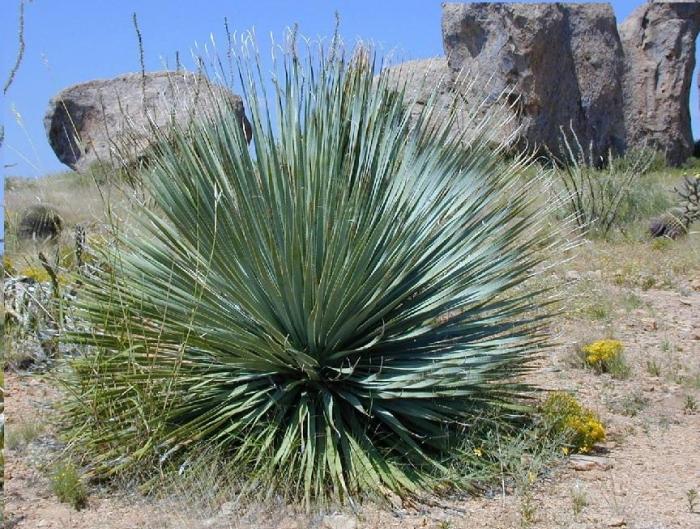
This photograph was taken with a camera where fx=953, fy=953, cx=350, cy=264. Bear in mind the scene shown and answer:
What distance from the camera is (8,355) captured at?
594 cm

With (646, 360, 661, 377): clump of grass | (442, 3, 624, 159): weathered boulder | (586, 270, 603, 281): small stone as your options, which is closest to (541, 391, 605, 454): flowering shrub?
(646, 360, 661, 377): clump of grass

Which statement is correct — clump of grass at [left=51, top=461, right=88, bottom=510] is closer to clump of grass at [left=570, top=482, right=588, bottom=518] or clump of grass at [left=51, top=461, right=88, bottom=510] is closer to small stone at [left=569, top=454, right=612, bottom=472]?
clump of grass at [left=570, top=482, right=588, bottom=518]

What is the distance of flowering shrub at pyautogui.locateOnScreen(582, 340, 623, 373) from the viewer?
612cm

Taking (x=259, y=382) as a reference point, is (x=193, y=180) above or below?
above

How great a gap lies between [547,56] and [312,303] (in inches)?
524

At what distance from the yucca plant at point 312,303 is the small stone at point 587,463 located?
14.1 inches

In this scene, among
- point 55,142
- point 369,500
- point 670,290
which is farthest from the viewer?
point 55,142

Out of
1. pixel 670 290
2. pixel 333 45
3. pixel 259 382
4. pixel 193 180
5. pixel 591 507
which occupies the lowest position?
pixel 670 290

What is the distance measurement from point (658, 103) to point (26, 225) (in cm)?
1234

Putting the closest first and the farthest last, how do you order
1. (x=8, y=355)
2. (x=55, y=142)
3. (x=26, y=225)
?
(x=8, y=355)
(x=26, y=225)
(x=55, y=142)

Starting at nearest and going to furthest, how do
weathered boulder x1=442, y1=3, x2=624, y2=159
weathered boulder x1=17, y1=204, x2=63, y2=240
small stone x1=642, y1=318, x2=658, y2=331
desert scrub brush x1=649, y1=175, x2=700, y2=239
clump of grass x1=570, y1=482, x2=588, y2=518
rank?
clump of grass x1=570, y1=482, x2=588, y2=518
small stone x1=642, y1=318, x2=658, y2=331
weathered boulder x1=17, y1=204, x2=63, y2=240
desert scrub brush x1=649, y1=175, x2=700, y2=239
weathered boulder x1=442, y1=3, x2=624, y2=159

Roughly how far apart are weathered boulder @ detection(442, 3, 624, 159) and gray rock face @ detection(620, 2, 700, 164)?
2.23ft

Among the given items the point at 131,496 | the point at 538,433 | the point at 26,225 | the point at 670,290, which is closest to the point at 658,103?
the point at 670,290

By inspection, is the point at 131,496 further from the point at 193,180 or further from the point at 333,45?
the point at 333,45
